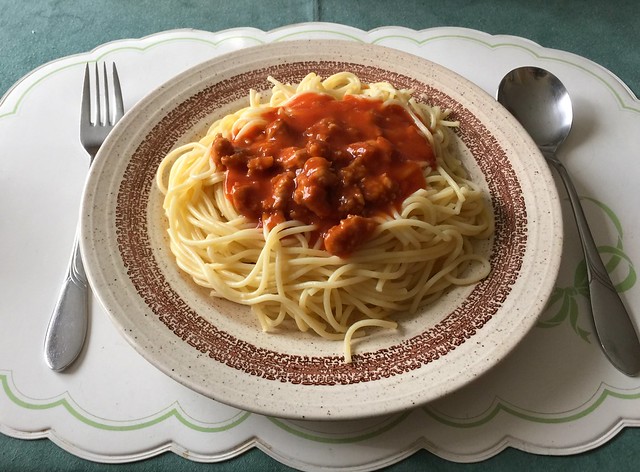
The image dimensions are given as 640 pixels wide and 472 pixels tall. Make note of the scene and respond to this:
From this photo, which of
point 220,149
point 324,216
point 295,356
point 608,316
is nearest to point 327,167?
point 324,216

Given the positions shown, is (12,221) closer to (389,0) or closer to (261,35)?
(261,35)

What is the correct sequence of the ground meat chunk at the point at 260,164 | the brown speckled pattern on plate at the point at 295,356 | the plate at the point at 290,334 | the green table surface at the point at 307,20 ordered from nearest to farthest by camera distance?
the plate at the point at 290,334, the brown speckled pattern on plate at the point at 295,356, the ground meat chunk at the point at 260,164, the green table surface at the point at 307,20

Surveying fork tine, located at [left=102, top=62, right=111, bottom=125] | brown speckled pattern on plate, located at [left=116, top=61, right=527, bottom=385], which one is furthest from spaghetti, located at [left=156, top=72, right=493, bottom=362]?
fork tine, located at [left=102, top=62, right=111, bottom=125]

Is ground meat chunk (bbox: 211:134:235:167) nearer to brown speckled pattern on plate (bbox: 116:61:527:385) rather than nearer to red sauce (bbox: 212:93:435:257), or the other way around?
red sauce (bbox: 212:93:435:257)

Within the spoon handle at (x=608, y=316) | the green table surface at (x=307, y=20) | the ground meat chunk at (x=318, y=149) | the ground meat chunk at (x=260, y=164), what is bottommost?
the spoon handle at (x=608, y=316)

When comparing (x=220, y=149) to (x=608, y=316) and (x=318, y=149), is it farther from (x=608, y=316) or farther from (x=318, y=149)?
(x=608, y=316)

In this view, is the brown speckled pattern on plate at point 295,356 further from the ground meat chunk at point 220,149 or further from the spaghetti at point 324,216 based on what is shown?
the ground meat chunk at point 220,149

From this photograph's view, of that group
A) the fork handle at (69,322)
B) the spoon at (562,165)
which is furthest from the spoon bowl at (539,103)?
the fork handle at (69,322)
